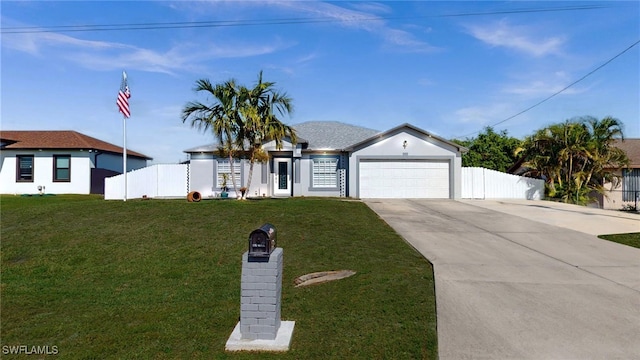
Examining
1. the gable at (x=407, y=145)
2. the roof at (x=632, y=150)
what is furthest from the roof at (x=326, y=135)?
the roof at (x=632, y=150)

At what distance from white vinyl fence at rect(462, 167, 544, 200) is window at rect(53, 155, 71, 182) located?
26560 millimetres

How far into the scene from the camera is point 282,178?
23.1m

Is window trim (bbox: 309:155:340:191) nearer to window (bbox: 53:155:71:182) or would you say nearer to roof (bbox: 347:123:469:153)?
roof (bbox: 347:123:469:153)

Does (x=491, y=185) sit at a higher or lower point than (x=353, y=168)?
lower

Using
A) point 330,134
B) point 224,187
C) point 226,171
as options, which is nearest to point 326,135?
point 330,134

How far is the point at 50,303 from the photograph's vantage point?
634cm

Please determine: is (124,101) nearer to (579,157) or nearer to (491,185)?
(491,185)

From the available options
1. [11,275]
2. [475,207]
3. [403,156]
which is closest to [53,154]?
[11,275]

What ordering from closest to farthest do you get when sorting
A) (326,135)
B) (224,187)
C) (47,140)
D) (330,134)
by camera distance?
(224,187), (326,135), (330,134), (47,140)

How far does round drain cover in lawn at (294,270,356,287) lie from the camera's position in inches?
269

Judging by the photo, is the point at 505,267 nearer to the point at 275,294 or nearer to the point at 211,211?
the point at 275,294

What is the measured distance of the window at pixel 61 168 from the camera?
85.1 feet

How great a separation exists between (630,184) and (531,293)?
21.9 m

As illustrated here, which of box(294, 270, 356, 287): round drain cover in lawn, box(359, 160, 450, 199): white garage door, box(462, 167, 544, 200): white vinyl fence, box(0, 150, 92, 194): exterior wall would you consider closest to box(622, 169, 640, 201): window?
box(462, 167, 544, 200): white vinyl fence
